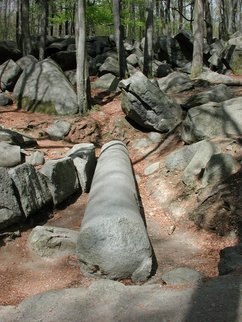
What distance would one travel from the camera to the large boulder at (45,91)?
41.0 ft

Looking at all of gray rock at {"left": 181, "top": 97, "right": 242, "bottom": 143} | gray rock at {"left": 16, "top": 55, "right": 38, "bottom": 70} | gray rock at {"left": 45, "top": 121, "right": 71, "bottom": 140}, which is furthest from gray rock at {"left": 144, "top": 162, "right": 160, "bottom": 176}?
gray rock at {"left": 16, "top": 55, "right": 38, "bottom": 70}

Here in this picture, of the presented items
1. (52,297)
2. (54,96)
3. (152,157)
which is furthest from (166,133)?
(52,297)

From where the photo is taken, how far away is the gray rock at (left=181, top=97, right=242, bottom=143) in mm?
8688

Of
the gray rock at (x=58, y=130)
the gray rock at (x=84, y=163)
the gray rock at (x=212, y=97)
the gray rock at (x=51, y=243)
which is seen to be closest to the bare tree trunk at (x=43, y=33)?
the gray rock at (x=58, y=130)

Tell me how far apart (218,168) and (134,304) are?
12.2 ft

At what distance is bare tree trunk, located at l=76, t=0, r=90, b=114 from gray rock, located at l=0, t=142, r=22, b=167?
454 cm

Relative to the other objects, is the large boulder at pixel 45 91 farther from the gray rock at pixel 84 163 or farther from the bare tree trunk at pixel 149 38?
the bare tree trunk at pixel 149 38

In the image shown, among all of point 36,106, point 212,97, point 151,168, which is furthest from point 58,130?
point 212,97

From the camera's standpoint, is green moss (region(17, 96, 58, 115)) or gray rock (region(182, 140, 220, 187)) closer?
gray rock (region(182, 140, 220, 187))

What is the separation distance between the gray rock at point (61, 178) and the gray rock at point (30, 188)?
0.17 metres

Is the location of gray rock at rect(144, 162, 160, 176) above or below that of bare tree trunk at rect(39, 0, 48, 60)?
below

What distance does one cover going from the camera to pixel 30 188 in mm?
6738

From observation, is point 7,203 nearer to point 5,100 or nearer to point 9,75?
point 5,100

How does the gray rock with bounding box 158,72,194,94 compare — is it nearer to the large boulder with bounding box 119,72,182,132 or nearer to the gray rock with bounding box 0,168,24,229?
the large boulder with bounding box 119,72,182,132
